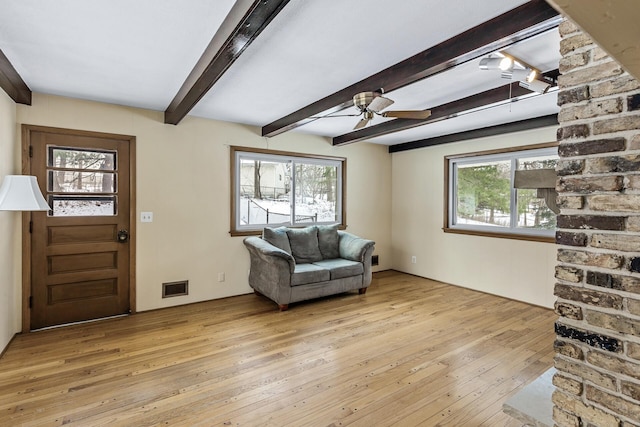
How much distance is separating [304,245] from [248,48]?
2.77 meters

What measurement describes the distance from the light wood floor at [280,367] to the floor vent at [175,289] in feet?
0.63

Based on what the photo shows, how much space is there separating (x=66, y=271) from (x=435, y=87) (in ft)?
13.5

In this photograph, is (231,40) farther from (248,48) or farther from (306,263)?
(306,263)

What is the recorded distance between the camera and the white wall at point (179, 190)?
3.50 m

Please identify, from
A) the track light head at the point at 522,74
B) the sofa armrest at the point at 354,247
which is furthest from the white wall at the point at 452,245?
the track light head at the point at 522,74

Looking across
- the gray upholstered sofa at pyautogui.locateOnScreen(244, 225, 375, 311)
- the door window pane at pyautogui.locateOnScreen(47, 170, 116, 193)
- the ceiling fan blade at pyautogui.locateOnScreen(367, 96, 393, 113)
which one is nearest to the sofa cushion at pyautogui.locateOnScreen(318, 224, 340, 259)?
the gray upholstered sofa at pyautogui.locateOnScreen(244, 225, 375, 311)

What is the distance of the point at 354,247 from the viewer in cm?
458

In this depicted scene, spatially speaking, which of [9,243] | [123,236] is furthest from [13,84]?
[123,236]

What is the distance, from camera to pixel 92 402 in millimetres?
2111

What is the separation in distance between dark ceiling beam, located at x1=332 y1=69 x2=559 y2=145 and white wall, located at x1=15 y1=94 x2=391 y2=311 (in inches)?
52.3

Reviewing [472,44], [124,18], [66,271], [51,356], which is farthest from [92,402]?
[472,44]

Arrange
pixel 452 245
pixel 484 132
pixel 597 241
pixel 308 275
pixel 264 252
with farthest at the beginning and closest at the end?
1. pixel 452 245
2. pixel 484 132
3. pixel 308 275
4. pixel 264 252
5. pixel 597 241

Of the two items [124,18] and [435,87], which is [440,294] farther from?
[124,18]

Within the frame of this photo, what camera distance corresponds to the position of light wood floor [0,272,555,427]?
2.01m
